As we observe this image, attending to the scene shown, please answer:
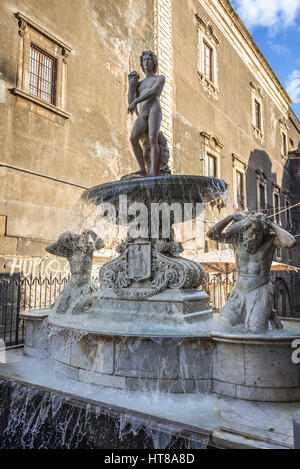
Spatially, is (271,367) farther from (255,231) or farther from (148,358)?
(255,231)

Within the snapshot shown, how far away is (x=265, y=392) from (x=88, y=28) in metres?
12.1

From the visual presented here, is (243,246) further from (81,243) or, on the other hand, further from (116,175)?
(116,175)

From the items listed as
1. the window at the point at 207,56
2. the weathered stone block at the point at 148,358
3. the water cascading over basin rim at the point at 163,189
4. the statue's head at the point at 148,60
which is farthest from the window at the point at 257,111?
the weathered stone block at the point at 148,358

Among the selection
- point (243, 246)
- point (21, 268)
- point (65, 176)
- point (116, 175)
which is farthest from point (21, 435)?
point (116, 175)

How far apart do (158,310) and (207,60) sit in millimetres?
17887

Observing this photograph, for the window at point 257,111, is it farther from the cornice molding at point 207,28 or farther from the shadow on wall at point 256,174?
the cornice molding at point 207,28

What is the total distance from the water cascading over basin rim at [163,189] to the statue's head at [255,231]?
32.1 inches

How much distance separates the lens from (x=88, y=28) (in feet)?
38.5

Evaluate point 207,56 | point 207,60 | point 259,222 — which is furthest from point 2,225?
point 207,56

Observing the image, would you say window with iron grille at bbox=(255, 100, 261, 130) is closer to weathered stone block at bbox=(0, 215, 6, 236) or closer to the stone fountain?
weathered stone block at bbox=(0, 215, 6, 236)

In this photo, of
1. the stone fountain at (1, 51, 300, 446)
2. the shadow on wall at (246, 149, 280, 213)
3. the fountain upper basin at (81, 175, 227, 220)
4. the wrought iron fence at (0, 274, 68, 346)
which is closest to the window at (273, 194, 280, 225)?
the shadow on wall at (246, 149, 280, 213)

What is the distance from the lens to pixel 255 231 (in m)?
3.92

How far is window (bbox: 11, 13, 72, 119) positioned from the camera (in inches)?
372

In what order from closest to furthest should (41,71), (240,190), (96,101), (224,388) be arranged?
(224,388), (41,71), (96,101), (240,190)
